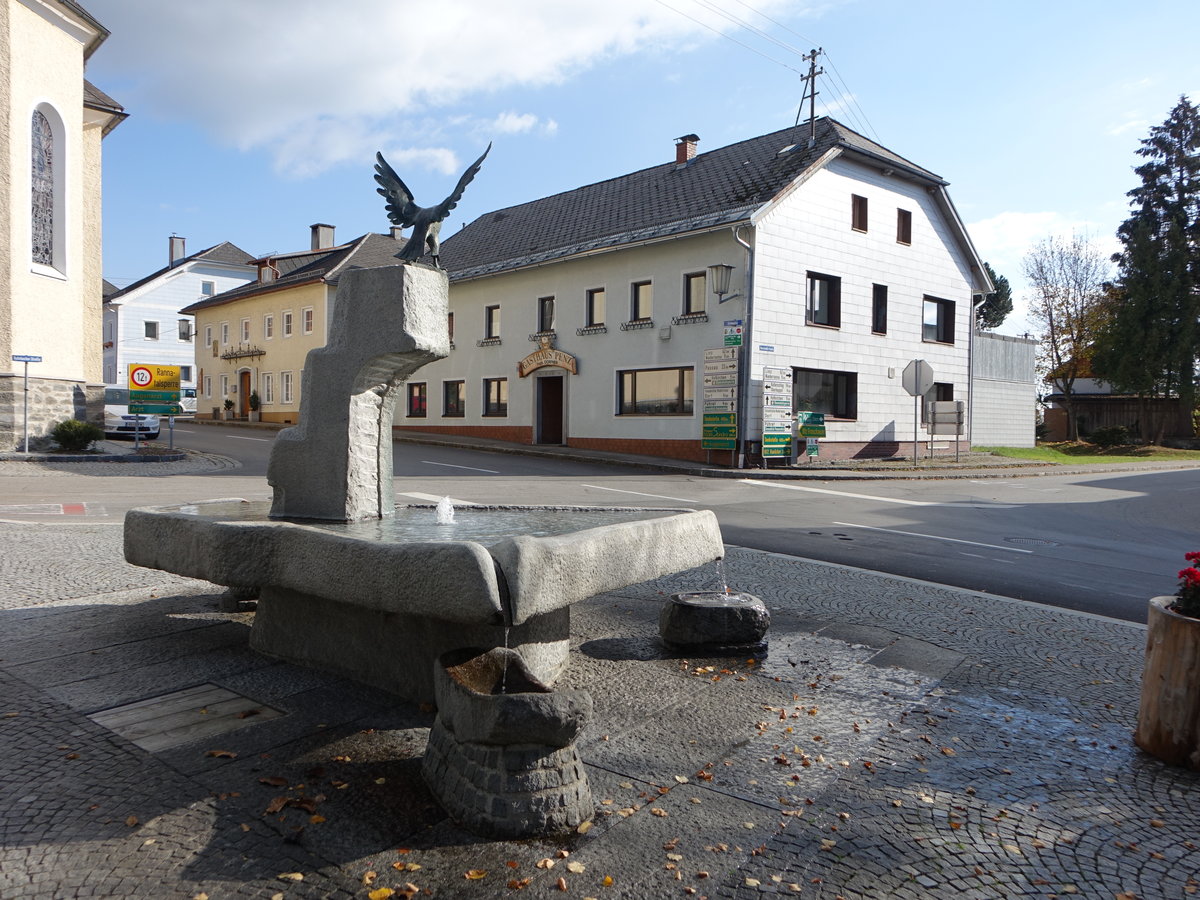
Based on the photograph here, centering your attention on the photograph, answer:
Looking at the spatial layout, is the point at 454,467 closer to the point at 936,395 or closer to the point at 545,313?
the point at 545,313

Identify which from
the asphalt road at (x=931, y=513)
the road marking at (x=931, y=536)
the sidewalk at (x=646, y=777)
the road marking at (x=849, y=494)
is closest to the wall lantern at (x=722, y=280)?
the asphalt road at (x=931, y=513)

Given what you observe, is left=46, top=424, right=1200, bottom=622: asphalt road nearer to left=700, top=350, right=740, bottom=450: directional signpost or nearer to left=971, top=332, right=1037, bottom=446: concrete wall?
left=700, top=350, right=740, bottom=450: directional signpost

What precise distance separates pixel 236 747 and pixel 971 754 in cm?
300

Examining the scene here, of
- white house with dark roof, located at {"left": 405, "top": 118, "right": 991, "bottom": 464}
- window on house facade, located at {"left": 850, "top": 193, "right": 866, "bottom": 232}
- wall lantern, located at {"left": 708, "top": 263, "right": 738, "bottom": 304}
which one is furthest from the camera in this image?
window on house facade, located at {"left": 850, "top": 193, "right": 866, "bottom": 232}

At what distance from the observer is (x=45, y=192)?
1964 centimetres

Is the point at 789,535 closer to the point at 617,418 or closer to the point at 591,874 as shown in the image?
the point at 591,874

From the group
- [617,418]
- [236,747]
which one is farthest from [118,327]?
[236,747]

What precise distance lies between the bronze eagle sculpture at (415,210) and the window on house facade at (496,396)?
2291 cm

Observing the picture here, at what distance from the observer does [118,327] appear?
52125mm

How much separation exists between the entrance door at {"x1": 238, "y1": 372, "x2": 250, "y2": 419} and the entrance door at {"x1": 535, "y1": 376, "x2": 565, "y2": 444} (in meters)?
22.0

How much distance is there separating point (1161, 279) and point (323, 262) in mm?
37075

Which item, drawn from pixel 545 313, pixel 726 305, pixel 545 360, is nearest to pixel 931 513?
pixel 726 305

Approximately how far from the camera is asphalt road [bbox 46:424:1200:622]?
8.00 m

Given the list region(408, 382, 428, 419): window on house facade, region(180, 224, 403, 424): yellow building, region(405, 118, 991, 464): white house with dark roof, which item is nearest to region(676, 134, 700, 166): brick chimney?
region(405, 118, 991, 464): white house with dark roof
